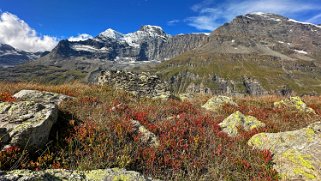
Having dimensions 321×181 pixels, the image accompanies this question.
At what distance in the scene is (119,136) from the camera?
26.6 feet

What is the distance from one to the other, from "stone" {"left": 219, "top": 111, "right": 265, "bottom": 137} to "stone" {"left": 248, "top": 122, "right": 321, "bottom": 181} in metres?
1.25

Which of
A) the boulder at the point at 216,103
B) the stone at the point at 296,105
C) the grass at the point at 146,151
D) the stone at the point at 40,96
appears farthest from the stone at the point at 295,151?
the stone at the point at 40,96

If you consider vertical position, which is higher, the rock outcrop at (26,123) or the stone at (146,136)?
the rock outcrop at (26,123)

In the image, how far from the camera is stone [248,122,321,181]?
24.2ft

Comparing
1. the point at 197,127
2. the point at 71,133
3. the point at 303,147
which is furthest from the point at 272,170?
the point at 71,133

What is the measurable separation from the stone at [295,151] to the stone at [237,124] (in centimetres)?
125

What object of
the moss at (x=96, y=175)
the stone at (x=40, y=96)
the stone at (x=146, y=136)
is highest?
the stone at (x=40, y=96)

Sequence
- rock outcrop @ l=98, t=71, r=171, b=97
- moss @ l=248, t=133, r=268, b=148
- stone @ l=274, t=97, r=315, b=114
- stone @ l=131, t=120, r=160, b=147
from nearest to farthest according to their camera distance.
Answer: stone @ l=131, t=120, r=160, b=147
moss @ l=248, t=133, r=268, b=148
stone @ l=274, t=97, r=315, b=114
rock outcrop @ l=98, t=71, r=171, b=97

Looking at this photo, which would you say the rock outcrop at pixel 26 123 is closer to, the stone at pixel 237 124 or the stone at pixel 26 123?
the stone at pixel 26 123

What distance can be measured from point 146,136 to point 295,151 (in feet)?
14.6

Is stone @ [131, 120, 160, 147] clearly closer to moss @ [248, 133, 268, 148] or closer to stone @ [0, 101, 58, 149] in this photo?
stone @ [0, 101, 58, 149]

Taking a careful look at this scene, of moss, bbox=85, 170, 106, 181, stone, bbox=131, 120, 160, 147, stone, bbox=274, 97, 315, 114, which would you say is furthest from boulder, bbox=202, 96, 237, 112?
moss, bbox=85, 170, 106, 181

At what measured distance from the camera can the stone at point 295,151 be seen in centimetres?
737

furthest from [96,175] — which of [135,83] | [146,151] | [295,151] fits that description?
[135,83]
